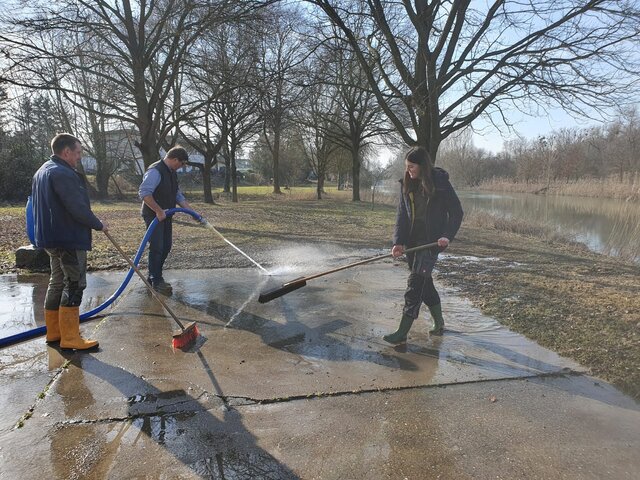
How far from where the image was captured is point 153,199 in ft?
18.2

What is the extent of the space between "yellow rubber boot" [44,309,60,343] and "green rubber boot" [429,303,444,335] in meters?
3.61

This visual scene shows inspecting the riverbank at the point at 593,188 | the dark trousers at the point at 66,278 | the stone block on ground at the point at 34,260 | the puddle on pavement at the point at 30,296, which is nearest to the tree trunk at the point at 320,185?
the riverbank at the point at 593,188

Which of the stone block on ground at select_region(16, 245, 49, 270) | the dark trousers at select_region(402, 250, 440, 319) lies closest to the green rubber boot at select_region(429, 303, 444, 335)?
the dark trousers at select_region(402, 250, 440, 319)

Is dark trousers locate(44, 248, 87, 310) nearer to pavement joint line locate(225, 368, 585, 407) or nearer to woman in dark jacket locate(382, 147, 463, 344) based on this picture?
pavement joint line locate(225, 368, 585, 407)

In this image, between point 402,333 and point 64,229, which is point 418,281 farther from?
point 64,229

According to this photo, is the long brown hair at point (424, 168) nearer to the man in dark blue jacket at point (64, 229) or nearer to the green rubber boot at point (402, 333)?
the green rubber boot at point (402, 333)

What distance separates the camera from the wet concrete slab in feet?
7.93

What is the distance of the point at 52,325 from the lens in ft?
12.9

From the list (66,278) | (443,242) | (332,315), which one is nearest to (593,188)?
(332,315)

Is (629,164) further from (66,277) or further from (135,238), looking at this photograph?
(66,277)

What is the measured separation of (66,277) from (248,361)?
1.82m

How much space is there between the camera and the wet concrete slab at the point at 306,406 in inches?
95.1

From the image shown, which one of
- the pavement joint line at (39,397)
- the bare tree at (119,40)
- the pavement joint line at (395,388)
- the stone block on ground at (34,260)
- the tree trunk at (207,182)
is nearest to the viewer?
the pavement joint line at (39,397)

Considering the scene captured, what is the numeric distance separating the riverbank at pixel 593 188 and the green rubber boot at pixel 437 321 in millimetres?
21058
